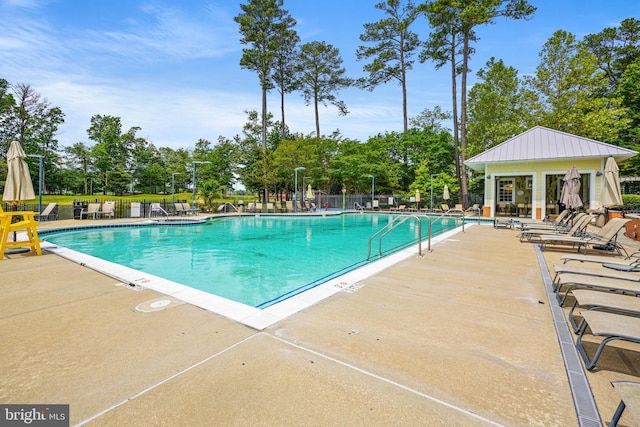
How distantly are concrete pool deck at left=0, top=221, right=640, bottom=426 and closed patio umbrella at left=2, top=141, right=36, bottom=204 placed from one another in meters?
4.69

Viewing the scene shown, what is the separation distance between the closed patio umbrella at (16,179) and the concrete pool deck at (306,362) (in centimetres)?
469

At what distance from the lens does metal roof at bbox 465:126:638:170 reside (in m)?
15.3

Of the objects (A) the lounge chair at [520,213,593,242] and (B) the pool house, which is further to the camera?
(B) the pool house

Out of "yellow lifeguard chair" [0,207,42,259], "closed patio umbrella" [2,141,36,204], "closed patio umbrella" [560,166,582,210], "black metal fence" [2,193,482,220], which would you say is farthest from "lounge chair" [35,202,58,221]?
"closed patio umbrella" [560,166,582,210]

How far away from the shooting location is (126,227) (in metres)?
14.5

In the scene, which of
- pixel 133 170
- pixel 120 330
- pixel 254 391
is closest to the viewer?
pixel 254 391

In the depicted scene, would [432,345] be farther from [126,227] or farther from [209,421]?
[126,227]

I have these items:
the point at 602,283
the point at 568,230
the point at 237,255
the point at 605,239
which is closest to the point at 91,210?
the point at 237,255

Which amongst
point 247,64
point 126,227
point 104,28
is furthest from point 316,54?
point 126,227

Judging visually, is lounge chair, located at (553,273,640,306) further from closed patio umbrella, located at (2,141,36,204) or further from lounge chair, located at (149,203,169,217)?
lounge chair, located at (149,203,169,217)

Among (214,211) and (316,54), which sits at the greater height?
(316,54)

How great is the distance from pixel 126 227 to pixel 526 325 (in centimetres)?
1608

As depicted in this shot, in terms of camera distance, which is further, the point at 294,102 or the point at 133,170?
the point at 133,170

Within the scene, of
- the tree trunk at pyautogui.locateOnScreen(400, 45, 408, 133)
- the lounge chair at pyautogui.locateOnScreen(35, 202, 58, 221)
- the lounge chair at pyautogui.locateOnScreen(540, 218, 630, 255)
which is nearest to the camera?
the lounge chair at pyautogui.locateOnScreen(540, 218, 630, 255)
